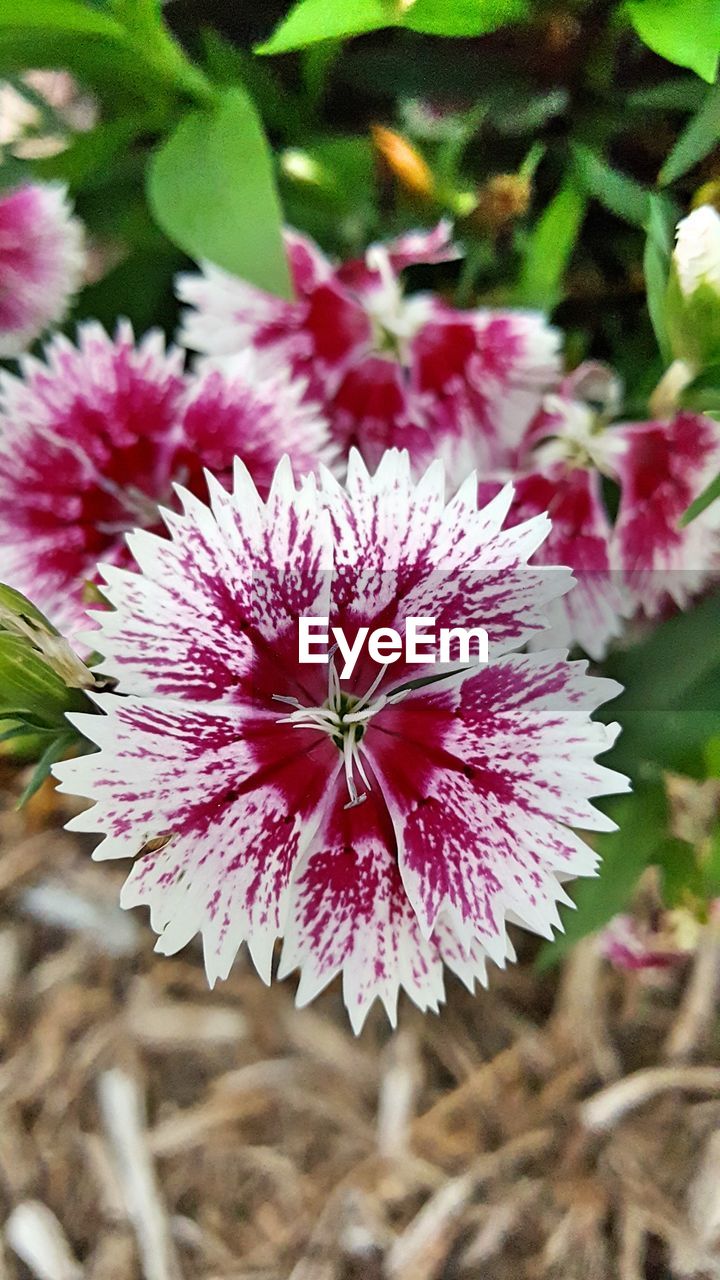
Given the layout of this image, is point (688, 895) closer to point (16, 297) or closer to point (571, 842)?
point (571, 842)

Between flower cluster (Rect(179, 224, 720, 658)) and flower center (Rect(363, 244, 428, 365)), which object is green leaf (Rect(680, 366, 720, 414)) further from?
flower center (Rect(363, 244, 428, 365))

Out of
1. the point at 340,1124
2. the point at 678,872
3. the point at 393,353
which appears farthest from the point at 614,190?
the point at 340,1124

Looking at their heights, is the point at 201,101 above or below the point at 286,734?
above

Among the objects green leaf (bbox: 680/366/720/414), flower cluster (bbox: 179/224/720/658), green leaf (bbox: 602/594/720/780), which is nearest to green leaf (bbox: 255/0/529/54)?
flower cluster (bbox: 179/224/720/658)

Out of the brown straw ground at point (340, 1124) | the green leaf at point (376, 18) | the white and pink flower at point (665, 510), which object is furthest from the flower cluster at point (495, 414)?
the brown straw ground at point (340, 1124)

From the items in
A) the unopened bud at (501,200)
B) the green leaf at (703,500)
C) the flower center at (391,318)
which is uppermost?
the unopened bud at (501,200)

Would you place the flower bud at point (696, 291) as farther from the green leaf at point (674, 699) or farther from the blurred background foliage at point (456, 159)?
the green leaf at point (674, 699)

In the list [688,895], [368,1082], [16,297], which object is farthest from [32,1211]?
[16,297]
